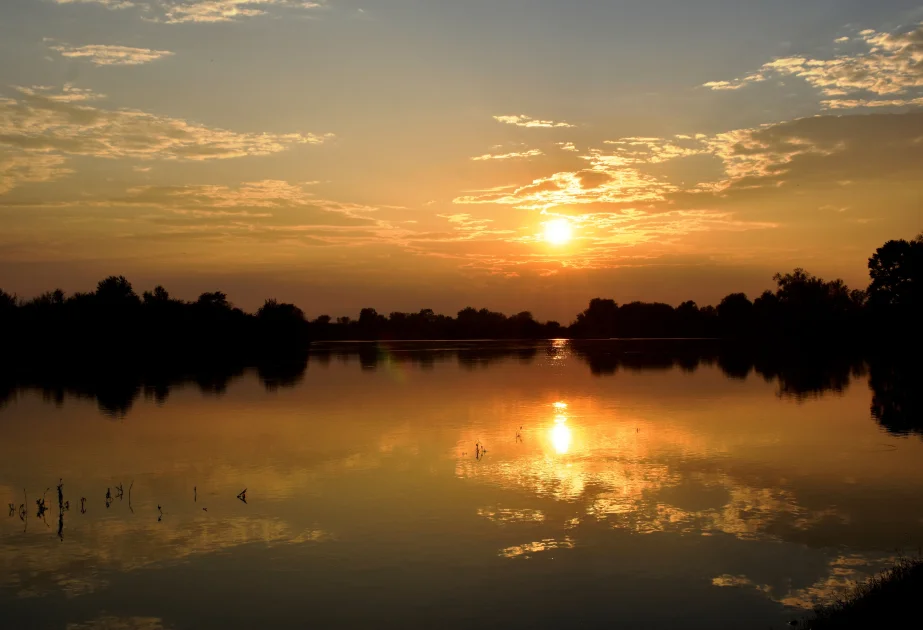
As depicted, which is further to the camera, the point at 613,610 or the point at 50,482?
the point at 50,482

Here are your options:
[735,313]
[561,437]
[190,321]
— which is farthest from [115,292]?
[735,313]

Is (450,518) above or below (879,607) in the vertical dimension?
below

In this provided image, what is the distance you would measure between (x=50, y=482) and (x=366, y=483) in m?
9.42

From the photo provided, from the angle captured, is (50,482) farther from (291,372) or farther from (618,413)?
(291,372)

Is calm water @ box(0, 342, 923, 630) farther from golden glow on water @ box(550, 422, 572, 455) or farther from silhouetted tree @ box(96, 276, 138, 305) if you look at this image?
silhouetted tree @ box(96, 276, 138, 305)

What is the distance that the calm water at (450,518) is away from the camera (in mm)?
12391

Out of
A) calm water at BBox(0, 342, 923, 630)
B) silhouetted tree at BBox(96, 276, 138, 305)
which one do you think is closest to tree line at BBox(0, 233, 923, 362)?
silhouetted tree at BBox(96, 276, 138, 305)

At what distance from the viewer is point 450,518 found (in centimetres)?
1725

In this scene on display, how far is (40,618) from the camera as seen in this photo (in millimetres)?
11898

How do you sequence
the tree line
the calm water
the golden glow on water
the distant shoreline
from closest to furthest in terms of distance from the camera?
1. the distant shoreline
2. the calm water
3. the golden glow on water
4. the tree line

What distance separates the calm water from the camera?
1239 centimetres

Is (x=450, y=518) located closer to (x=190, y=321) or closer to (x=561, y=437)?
(x=561, y=437)

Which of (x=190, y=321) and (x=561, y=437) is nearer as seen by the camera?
(x=561, y=437)

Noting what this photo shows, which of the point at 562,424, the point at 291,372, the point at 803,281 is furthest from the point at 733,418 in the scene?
the point at 803,281
